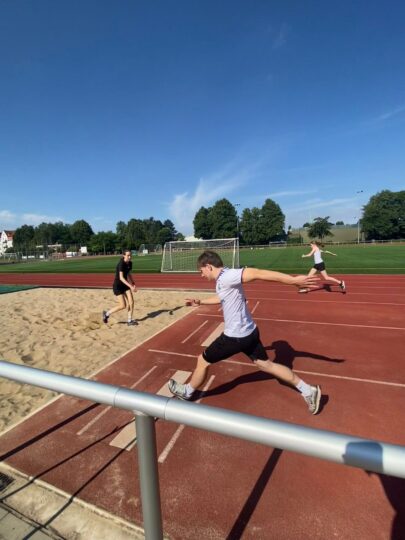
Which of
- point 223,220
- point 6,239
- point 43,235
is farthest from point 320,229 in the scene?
point 6,239

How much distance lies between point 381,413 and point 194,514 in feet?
9.41

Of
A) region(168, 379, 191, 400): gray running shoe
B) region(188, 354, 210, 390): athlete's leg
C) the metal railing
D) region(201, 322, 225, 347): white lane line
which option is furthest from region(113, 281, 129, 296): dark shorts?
the metal railing

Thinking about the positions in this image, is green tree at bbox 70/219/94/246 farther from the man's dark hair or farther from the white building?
the man's dark hair

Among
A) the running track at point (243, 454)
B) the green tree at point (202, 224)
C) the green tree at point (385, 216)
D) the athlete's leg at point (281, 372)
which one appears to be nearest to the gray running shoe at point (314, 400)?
the running track at point (243, 454)

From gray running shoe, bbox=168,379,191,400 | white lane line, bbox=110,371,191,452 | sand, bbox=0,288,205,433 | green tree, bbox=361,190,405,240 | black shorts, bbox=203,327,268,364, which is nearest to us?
white lane line, bbox=110,371,191,452

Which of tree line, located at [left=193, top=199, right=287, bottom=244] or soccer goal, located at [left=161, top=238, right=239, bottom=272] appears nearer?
soccer goal, located at [left=161, top=238, right=239, bottom=272]

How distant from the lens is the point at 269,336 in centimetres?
755

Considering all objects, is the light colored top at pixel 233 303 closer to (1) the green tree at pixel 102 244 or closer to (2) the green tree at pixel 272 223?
(1) the green tree at pixel 102 244

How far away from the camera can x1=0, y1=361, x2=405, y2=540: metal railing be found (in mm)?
939

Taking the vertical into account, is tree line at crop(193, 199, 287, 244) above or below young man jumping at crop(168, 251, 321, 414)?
above

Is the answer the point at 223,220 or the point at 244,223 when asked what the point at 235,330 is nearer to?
the point at 244,223

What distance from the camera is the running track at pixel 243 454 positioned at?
2721mm

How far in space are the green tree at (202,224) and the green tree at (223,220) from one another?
149 cm

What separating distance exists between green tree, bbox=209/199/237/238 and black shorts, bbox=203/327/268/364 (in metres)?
93.6
